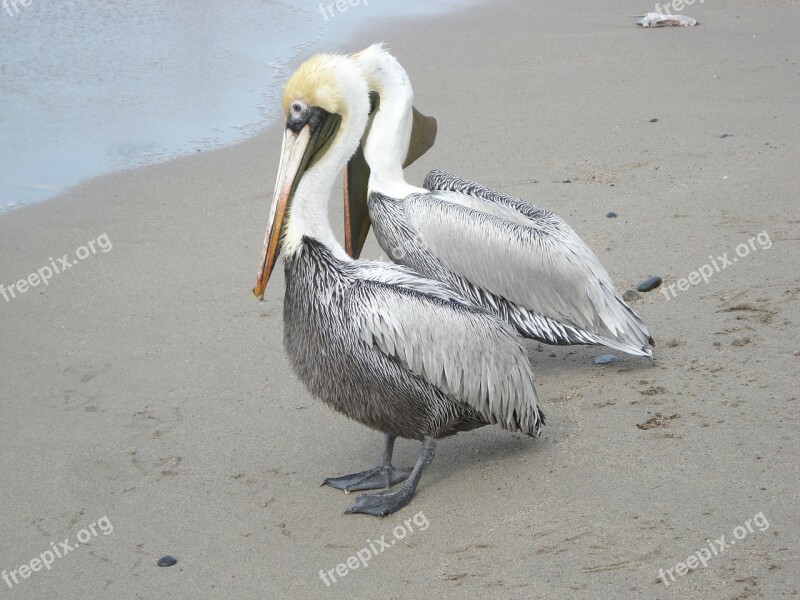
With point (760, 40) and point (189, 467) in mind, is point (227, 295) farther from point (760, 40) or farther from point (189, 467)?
point (760, 40)

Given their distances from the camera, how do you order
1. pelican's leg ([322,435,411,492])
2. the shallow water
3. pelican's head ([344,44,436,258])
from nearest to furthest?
pelican's leg ([322,435,411,492]) < pelican's head ([344,44,436,258]) < the shallow water

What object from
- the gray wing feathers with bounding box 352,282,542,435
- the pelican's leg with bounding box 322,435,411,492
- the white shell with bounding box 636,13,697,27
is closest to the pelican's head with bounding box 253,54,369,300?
the gray wing feathers with bounding box 352,282,542,435

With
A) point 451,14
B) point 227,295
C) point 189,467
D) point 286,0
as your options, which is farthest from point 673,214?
point 286,0

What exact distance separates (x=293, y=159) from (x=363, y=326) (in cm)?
86

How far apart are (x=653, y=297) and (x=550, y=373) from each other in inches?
39.5

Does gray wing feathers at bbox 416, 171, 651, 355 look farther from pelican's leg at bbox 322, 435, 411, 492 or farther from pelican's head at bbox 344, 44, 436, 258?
pelican's leg at bbox 322, 435, 411, 492

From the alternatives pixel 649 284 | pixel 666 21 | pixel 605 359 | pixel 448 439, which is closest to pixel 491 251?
pixel 605 359

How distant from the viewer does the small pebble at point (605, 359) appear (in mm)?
5754

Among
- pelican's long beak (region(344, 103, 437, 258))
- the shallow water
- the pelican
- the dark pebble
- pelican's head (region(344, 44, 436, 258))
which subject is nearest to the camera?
the dark pebble

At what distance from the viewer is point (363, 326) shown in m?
4.32

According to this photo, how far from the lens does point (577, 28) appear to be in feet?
41.1

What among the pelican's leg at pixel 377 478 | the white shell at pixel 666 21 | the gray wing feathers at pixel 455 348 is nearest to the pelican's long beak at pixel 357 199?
the pelican's leg at pixel 377 478

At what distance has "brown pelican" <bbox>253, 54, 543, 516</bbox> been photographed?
4355 millimetres

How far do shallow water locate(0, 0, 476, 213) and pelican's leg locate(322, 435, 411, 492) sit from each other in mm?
4809
